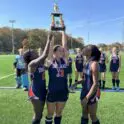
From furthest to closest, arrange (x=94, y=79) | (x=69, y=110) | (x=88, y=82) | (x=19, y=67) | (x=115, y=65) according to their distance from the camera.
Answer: (x=19, y=67) < (x=115, y=65) < (x=69, y=110) < (x=88, y=82) < (x=94, y=79)

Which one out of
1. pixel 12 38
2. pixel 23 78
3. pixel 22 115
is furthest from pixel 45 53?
pixel 12 38

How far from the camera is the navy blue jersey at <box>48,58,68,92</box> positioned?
714 centimetres

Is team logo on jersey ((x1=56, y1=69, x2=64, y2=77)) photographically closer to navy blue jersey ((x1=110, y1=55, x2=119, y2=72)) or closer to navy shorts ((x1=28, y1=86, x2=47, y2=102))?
navy shorts ((x1=28, y1=86, x2=47, y2=102))

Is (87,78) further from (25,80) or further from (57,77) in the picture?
(25,80)

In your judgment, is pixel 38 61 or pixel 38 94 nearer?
pixel 38 61

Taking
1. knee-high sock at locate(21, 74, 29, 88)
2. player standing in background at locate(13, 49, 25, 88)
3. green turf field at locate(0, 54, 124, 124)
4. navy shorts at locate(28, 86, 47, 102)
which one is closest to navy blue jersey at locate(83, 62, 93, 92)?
navy shorts at locate(28, 86, 47, 102)

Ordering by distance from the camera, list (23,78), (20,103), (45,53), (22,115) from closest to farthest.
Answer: (45,53)
(22,115)
(20,103)
(23,78)

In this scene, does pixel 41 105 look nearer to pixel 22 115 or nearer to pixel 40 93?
pixel 40 93

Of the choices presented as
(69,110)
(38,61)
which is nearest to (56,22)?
(38,61)

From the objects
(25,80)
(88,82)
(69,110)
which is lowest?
(69,110)

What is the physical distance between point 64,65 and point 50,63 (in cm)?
29

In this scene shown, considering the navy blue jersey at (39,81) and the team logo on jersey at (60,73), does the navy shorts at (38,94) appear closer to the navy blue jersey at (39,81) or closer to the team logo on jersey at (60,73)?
the navy blue jersey at (39,81)

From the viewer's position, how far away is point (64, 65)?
7.27 m

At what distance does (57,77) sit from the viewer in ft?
23.5
